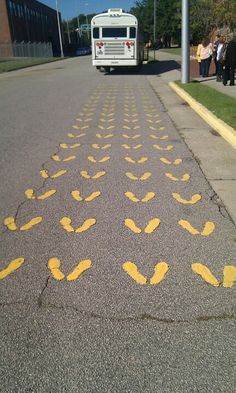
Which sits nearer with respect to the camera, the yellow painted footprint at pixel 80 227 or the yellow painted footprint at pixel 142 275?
the yellow painted footprint at pixel 142 275

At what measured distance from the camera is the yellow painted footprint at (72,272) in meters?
3.73

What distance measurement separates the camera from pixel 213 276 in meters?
3.68

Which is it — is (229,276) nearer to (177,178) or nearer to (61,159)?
(177,178)

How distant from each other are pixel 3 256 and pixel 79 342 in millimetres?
1556

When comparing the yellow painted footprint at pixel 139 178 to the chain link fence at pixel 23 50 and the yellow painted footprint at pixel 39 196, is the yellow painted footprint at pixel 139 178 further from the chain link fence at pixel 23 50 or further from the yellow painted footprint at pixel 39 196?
the chain link fence at pixel 23 50

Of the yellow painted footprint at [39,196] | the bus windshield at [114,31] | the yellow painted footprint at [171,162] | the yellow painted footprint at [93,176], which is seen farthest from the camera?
the bus windshield at [114,31]

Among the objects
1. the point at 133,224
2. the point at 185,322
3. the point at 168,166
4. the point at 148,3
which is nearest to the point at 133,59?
the point at 168,166

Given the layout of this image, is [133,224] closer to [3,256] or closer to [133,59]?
[3,256]

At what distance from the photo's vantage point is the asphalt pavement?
2.72m

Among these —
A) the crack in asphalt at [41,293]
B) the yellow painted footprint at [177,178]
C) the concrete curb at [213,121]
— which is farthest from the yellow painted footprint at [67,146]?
the crack in asphalt at [41,293]

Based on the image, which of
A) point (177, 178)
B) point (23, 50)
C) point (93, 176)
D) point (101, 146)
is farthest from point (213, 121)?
point (23, 50)

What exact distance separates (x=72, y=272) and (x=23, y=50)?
61.0 metres

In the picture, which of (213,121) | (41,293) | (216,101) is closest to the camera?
(41,293)

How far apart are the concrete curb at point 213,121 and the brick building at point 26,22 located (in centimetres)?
6128
